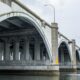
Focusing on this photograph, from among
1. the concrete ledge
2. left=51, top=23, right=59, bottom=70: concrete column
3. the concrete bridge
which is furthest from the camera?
left=51, top=23, right=59, bottom=70: concrete column

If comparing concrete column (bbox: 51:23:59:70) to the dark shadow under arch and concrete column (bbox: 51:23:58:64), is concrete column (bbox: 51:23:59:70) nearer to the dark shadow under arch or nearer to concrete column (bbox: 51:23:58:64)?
concrete column (bbox: 51:23:58:64)

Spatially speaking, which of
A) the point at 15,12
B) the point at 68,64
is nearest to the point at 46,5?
the point at 15,12

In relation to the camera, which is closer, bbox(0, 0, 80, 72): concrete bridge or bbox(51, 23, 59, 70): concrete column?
bbox(0, 0, 80, 72): concrete bridge

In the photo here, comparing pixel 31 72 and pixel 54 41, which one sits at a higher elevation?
pixel 54 41

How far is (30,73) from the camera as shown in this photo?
72.2 metres

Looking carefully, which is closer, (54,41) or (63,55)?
(54,41)

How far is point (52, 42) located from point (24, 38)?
8888mm

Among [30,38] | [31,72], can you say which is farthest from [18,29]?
[31,72]

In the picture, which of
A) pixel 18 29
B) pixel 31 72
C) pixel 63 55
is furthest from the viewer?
pixel 63 55

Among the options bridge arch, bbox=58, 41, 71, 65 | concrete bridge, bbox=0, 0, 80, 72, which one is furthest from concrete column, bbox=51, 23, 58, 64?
bridge arch, bbox=58, 41, 71, 65

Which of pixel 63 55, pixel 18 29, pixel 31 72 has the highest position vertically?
pixel 18 29

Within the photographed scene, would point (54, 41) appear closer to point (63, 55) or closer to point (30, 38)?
point (30, 38)

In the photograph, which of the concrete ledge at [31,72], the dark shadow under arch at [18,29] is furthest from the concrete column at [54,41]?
the concrete ledge at [31,72]

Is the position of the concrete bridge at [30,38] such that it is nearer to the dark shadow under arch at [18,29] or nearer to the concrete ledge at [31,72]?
the dark shadow under arch at [18,29]
